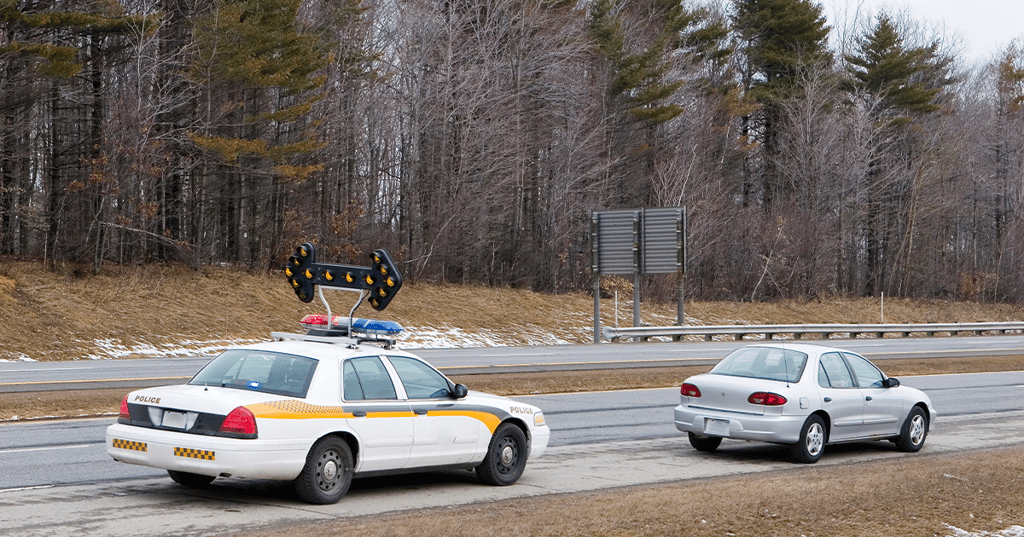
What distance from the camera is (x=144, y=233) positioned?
3675cm

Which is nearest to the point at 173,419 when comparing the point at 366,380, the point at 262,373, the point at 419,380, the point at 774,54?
the point at 262,373

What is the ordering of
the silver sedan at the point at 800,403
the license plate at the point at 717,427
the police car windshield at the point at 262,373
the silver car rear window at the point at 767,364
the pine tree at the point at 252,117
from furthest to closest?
the pine tree at the point at 252,117 → the silver car rear window at the point at 767,364 → the license plate at the point at 717,427 → the silver sedan at the point at 800,403 → the police car windshield at the point at 262,373

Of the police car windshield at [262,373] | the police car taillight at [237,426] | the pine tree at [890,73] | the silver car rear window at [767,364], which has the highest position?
the pine tree at [890,73]

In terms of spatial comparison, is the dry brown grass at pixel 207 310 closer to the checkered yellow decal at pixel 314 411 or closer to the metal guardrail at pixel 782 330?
the metal guardrail at pixel 782 330

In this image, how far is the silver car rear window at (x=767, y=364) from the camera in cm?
1334

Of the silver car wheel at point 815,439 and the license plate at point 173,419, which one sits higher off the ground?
the license plate at point 173,419

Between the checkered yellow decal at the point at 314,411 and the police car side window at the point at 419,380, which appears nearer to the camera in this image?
the checkered yellow decal at the point at 314,411

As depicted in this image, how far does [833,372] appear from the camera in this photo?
13.7 metres

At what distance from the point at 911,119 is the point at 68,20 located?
166 feet

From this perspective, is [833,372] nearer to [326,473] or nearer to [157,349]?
[326,473]

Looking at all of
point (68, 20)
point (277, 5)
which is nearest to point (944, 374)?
point (277, 5)

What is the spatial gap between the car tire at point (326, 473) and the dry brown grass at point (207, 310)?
64.0 ft

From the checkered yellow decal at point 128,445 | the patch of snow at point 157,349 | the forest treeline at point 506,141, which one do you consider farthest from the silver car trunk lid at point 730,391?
the forest treeline at point 506,141

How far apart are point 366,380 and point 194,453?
1687mm
